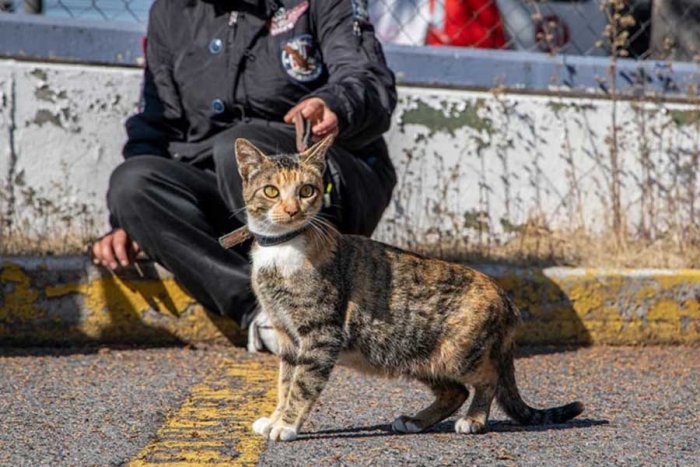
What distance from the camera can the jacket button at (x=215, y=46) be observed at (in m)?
4.75

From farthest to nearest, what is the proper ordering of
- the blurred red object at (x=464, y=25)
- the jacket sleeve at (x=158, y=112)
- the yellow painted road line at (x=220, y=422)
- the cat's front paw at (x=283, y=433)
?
1. the blurred red object at (x=464, y=25)
2. the jacket sleeve at (x=158, y=112)
3. the cat's front paw at (x=283, y=433)
4. the yellow painted road line at (x=220, y=422)

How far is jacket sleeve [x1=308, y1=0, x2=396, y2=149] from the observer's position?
422cm

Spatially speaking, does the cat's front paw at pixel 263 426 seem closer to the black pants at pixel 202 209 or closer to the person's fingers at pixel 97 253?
the black pants at pixel 202 209

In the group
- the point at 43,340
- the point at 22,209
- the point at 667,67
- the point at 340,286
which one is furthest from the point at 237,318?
the point at 667,67

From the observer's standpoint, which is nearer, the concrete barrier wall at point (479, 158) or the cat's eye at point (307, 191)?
the cat's eye at point (307, 191)

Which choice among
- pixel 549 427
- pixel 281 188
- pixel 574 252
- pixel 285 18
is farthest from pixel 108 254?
pixel 574 252

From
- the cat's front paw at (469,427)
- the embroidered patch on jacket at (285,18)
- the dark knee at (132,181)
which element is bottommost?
the cat's front paw at (469,427)

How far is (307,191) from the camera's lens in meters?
3.44

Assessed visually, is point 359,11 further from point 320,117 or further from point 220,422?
point 220,422

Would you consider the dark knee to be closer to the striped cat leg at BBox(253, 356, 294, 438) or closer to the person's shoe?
the person's shoe

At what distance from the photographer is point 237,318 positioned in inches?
180

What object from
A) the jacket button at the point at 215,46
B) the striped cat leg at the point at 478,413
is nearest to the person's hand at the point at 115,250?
the jacket button at the point at 215,46

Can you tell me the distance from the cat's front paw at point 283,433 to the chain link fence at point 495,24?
3220mm

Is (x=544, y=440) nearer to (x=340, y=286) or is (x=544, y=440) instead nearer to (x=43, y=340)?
(x=340, y=286)
